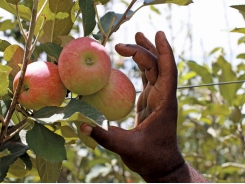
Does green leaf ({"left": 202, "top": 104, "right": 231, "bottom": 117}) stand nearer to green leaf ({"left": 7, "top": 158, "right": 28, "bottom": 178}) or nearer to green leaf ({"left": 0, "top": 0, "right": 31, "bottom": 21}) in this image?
green leaf ({"left": 7, "top": 158, "right": 28, "bottom": 178})

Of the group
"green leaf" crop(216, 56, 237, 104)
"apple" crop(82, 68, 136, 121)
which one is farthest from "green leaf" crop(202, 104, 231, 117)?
"apple" crop(82, 68, 136, 121)

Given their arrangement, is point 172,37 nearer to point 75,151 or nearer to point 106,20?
point 75,151

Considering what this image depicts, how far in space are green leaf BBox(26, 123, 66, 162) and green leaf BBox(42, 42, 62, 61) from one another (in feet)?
0.50

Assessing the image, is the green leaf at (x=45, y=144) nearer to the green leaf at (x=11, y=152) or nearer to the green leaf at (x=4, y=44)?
the green leaf at (x=11, y=152)

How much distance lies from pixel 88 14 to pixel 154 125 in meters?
0.28

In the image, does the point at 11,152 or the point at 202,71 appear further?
the point at 202,71

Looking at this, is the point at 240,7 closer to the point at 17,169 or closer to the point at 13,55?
the point at 13,55

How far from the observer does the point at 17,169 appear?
1129 mm

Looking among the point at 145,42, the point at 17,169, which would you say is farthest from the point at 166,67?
the point at 17,169

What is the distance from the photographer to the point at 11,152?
2.97 ft

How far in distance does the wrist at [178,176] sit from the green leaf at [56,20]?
40 centimetres

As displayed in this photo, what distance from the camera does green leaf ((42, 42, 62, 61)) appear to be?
0.87 m

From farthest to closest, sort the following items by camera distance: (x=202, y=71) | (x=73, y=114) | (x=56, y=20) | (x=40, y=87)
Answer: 1. (x=202, y=71)
2. (x=56, y=20)
3. (x=40, y=87)
4. (x=73, y=114)

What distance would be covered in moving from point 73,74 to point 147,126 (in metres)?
0.23
